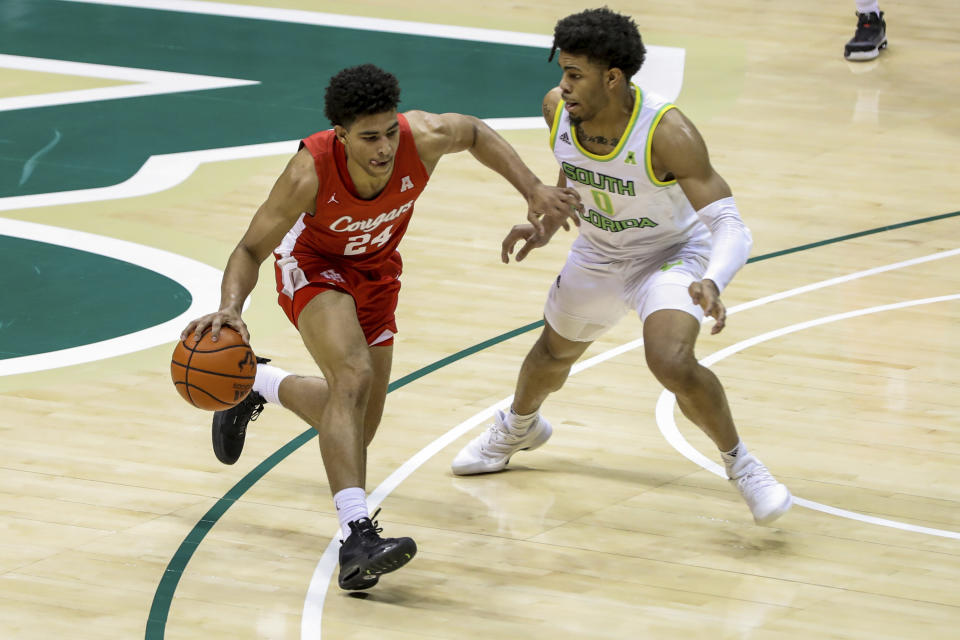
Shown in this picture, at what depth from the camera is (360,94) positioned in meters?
4.68

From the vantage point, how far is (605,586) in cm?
479

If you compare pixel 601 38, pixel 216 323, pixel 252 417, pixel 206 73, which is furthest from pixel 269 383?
pixel 206 73

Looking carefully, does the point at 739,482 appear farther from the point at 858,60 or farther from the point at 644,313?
the point at 858,60

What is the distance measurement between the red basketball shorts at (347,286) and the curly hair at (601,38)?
42.5 inches

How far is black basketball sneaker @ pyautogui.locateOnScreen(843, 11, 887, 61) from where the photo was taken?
1178 centimetres

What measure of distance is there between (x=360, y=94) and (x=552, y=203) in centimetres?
79

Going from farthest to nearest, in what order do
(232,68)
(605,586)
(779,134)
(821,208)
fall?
(232,68)
(779,134)
(821,208)
(605,586)

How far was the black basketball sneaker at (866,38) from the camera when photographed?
1178cm

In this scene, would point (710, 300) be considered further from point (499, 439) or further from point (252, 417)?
point (252, 417)

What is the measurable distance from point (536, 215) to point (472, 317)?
7.95 feet

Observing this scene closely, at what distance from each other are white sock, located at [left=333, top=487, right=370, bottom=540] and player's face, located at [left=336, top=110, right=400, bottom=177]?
43.1 inches

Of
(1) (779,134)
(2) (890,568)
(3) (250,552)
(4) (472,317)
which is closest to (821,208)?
(1) (779,134)

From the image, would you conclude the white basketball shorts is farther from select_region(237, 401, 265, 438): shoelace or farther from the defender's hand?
select_region(237, 401, 265, 438): shoelace

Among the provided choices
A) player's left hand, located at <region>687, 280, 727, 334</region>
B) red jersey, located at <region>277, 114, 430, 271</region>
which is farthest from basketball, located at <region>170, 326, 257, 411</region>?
player's left hand, located at <region>687, 280, 727, 334</region>
